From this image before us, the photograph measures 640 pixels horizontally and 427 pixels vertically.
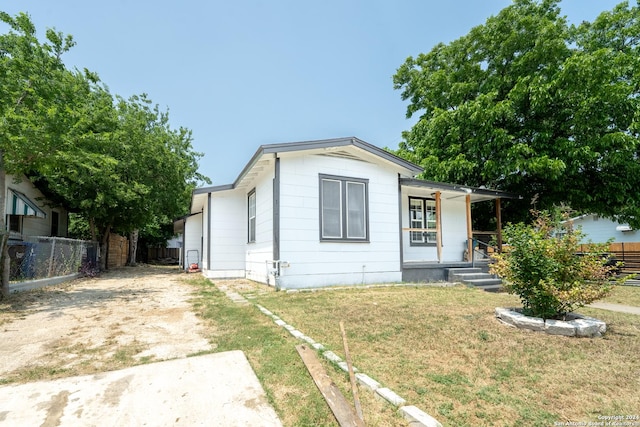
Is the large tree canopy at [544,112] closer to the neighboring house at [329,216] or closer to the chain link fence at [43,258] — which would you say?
the neighboring house at [329,216]

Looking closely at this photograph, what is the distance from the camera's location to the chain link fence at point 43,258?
8.86 m

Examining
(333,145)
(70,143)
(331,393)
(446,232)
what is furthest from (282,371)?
(446,232)

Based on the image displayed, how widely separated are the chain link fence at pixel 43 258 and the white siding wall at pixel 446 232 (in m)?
11.4

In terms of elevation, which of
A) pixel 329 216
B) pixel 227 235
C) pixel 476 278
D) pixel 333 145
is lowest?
pixel 476 278

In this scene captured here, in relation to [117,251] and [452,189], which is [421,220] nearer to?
[452,189]

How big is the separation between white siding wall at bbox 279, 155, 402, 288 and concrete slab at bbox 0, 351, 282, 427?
541 centimetres

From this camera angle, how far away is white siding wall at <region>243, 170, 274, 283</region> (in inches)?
360

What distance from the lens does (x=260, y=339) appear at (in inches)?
161

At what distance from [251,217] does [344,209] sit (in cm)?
400

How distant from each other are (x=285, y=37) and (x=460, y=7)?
924 cm

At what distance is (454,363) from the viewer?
3.26 metres

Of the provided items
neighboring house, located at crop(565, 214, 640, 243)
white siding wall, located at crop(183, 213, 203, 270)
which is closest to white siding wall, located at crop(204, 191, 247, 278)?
white siding wall, located at crop(183, 213, 203, 270)

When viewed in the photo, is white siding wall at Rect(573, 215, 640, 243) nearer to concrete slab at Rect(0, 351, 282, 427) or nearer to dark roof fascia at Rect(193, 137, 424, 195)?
dark roof fascia at Rect(193, 137, 424, 195)

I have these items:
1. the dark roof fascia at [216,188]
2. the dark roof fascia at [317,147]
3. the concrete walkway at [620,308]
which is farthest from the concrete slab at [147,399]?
the dark roof fascia at [216,188]
